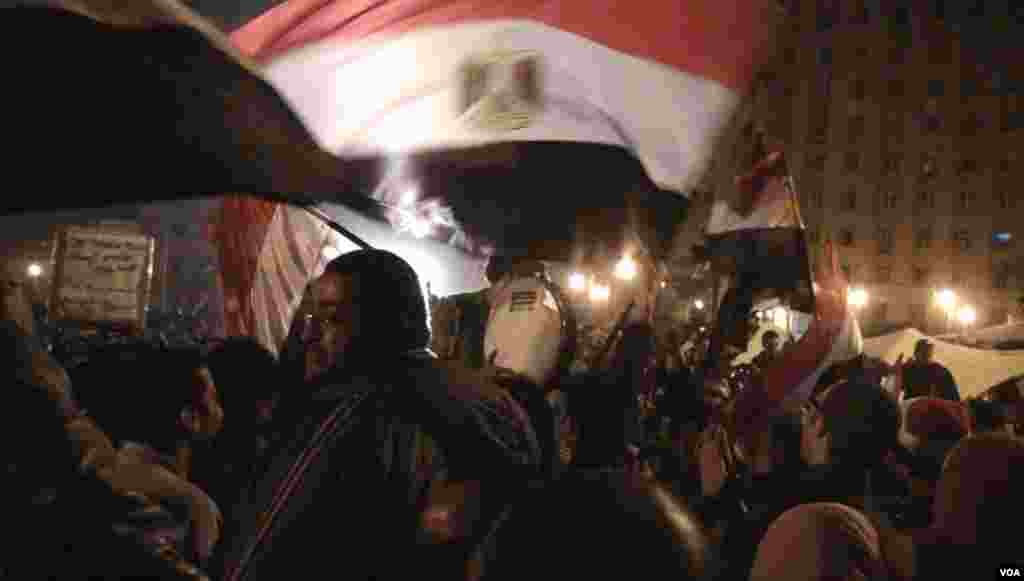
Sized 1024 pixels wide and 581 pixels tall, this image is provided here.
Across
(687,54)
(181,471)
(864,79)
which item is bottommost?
(181,471)

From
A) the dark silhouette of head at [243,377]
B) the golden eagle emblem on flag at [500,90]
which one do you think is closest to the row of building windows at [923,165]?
the dark silhouette of head at [243,377]

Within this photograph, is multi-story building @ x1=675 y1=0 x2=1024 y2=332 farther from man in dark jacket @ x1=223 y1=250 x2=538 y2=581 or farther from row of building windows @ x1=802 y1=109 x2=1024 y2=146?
man in dark jacket @ x1=223 y1=250 x2=538 y2=581

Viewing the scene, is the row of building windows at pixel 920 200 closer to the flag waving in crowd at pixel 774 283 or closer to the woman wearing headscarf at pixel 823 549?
the flag waving in crowd at pixel 774 283

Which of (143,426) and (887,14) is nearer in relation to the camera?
(143,426)

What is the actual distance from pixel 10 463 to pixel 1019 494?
2.56 meters

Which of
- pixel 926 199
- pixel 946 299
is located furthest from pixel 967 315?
pixel 926 199

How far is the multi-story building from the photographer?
204 feet

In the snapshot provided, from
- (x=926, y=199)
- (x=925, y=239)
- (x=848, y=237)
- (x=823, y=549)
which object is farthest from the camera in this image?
(x=926, y=199)

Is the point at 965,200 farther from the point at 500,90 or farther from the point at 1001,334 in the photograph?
the point at 500,90

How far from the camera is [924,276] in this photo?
2451 inches

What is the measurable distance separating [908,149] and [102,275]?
2518 inches

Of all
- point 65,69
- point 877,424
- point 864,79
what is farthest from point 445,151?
point 864,79

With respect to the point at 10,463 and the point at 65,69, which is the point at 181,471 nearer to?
the point at 10,463

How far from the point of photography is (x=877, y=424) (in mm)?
3672
